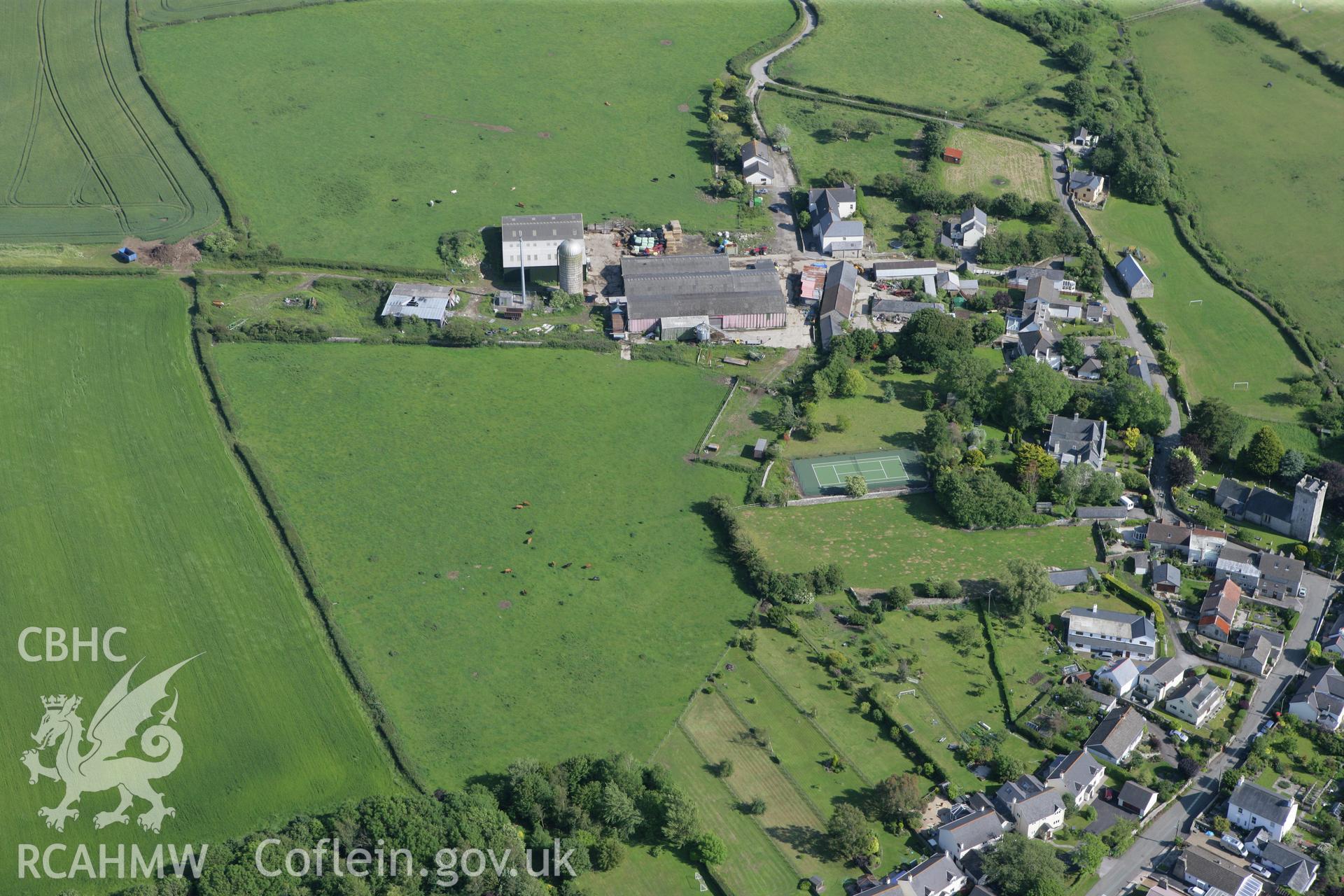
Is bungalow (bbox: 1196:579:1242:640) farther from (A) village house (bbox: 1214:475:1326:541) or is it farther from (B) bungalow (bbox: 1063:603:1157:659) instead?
(A) village house (bbox: 1214:475:1326:541)

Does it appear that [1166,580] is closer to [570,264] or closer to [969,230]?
[969,230]

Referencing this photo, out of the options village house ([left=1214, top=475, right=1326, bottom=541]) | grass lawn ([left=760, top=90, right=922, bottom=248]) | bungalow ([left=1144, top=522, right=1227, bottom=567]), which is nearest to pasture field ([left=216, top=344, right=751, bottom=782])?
bungalow ([left=1144, top=522, right=1227, bottom=567])

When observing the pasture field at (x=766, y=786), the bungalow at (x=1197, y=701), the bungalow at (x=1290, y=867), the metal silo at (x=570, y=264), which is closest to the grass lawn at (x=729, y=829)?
the pasture field at (x=766, y=786)

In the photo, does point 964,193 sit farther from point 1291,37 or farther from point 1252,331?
point 1291,37

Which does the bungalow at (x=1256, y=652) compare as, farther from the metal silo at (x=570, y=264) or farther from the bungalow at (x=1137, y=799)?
the metal silo at (x=570, y=264)

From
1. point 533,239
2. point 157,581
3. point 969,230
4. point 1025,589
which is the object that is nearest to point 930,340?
point 969,230

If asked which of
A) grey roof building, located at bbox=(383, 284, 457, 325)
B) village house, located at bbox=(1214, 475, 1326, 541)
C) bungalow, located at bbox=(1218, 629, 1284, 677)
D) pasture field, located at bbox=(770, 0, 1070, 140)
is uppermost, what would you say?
pasture field, located at bbox=(770, 0, 1070, 140)
